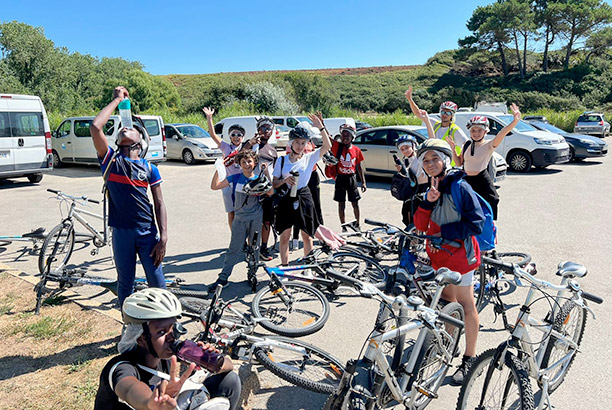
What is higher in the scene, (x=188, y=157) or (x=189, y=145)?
(x=189, y=145)

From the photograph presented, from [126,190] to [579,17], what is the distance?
6853 centimetres

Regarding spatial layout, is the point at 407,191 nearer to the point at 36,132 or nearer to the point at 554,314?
the point at 554,314

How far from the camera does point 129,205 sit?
3678 millimetres

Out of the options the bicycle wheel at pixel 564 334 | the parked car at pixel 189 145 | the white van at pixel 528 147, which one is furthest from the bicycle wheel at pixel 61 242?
the white van at pixel 528 147

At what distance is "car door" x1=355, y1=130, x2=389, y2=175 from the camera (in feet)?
41.9

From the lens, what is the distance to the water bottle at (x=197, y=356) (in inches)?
85.4

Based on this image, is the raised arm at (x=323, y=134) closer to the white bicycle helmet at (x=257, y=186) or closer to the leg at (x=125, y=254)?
the white bicycle helmet at (x=257, y=186)

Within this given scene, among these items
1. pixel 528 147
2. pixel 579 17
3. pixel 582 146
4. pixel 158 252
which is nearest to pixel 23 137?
pixel 158 252

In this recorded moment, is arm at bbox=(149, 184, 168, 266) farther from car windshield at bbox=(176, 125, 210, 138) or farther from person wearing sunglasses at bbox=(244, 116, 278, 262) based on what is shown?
car windshield at bbox=(176, 125, 210, 138)

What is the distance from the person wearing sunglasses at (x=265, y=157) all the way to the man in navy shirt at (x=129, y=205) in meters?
1.81

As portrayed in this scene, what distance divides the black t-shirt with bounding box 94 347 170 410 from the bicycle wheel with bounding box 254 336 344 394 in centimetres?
132

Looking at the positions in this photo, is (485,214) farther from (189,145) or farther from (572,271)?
(189,145)

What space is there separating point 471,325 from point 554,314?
0.61 metres

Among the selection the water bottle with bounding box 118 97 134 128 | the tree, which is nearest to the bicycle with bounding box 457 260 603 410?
the water bottle with bounding box 118 97 134 128
